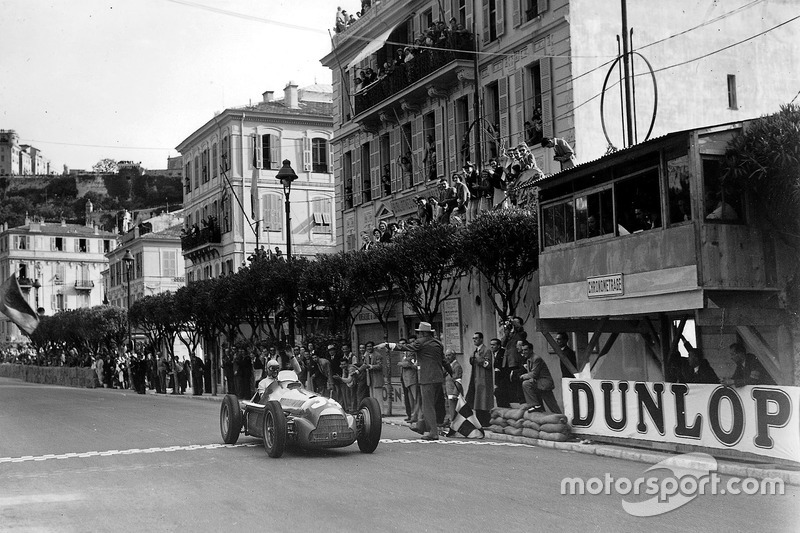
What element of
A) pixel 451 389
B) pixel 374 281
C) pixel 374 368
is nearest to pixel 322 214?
pixel 374 281

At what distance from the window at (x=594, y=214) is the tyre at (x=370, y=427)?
207 inches

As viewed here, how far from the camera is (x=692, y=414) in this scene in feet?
45.0

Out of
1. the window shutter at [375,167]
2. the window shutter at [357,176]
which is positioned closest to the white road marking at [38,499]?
the window shutter at [375,167]

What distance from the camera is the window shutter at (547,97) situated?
28359mm

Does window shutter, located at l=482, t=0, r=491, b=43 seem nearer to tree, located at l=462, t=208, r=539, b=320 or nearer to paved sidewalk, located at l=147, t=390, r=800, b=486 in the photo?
tree, located at l=462, t=208, r=539, b=320

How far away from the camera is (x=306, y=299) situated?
32906mm

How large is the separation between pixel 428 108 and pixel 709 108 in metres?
9.57

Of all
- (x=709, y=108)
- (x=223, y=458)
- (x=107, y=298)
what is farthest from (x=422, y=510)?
(x=107, y=298)

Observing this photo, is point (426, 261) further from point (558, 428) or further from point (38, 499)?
point (38, 499)

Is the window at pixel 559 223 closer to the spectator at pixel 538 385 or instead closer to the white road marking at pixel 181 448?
the spectator at pixel 538 385

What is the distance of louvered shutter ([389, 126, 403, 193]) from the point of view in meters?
37.1

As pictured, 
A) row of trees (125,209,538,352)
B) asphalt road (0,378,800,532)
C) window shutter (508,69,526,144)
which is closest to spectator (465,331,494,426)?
asphalt road (0,378,800,532)

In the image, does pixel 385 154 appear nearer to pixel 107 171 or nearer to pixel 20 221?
pixel 20 221

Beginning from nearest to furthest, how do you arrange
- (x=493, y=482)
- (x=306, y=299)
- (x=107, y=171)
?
1. (x=493, y=482)
2. (x=306, y=299)
3. (x=107, y=171)
